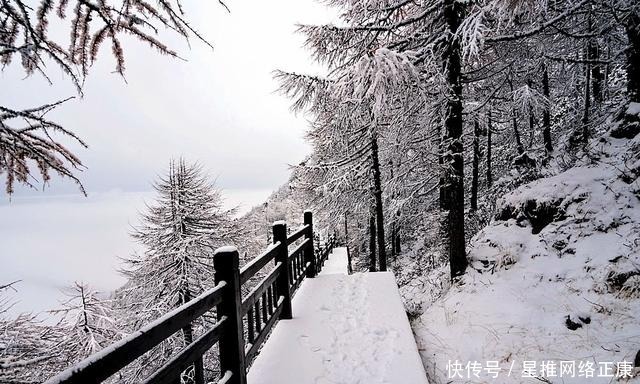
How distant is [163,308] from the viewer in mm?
11805

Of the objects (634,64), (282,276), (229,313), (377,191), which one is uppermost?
(634,64)

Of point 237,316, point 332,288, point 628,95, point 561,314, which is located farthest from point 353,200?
point 237,316

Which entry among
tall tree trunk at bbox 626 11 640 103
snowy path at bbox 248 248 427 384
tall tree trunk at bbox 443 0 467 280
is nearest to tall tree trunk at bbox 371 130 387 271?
tall tree trunk at bbox 443 0 467 280

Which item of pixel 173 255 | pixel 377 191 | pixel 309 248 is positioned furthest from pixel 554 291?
pixel 173 255

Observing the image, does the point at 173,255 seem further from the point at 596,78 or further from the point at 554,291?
the point at 596,78

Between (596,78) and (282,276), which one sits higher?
(596,78)

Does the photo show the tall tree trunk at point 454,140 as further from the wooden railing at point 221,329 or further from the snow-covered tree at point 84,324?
the snow-covered tree at point 84,324

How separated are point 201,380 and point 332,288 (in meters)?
4.82

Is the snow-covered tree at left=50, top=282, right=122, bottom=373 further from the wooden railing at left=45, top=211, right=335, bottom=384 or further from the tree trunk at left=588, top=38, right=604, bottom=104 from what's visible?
the tree trunk at left=588, top=38, right=604, bottom=104

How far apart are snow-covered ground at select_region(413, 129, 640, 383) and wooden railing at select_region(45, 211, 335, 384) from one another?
8.67 feet

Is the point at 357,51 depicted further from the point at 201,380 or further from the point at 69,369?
the point at 69,369

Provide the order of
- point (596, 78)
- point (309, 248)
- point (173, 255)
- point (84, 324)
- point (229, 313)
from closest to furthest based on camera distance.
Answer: point (229, 313), point (309, 248), point (84, 324), point (173, 255), point (596, 78)

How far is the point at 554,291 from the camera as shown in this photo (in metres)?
5.42

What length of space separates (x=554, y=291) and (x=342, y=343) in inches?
143
